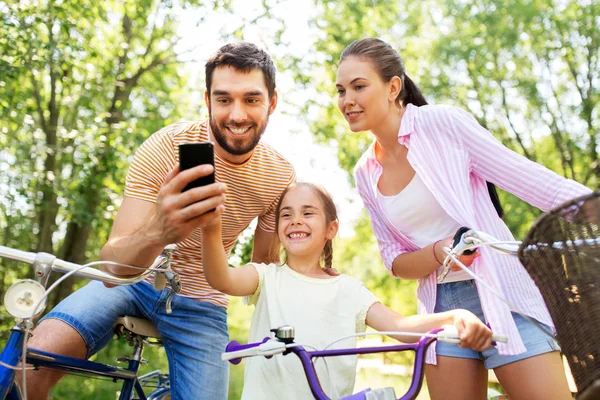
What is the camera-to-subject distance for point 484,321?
2.85 metres

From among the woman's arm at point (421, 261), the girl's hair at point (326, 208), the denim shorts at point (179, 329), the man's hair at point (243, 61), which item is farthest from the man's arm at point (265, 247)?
the man's hair at point (243, 61)

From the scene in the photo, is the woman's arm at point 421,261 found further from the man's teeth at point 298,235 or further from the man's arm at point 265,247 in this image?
the man's arm at point 265,247

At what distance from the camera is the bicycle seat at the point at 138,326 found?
10.2ft

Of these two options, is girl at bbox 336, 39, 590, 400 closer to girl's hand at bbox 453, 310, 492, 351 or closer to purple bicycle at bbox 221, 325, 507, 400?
girl's hand at bbox 453, 310, 492, 351

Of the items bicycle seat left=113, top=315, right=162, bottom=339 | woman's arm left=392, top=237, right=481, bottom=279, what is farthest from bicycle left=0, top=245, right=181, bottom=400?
woman's arm left=392, top=237, right=481, bottom=279

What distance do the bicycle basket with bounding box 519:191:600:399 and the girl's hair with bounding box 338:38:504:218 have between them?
5.60ft

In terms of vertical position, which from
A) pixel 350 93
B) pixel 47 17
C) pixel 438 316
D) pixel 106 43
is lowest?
pixel 438 316

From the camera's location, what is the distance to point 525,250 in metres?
1.71

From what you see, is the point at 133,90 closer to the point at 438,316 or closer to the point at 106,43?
the point at 106,43

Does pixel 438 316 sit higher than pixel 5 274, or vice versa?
pixel 5 274

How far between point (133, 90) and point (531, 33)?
799cm

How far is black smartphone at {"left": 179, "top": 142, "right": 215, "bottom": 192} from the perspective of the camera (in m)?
2.17

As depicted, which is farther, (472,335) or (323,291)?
(323,291)

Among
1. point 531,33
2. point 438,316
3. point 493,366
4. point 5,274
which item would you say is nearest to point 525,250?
point 438,316
